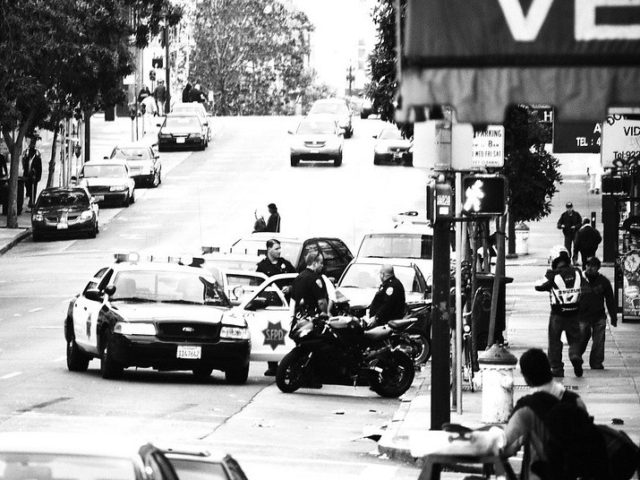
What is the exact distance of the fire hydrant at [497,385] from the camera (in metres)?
17.6

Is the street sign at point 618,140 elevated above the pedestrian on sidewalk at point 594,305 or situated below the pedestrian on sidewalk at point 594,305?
above

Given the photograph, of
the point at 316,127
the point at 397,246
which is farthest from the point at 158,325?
the point at 316,127

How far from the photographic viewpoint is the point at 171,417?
59.6 ft

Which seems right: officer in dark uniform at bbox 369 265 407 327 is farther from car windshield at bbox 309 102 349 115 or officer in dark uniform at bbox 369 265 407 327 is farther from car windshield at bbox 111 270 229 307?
car windshield at bbox 309 102 349 115

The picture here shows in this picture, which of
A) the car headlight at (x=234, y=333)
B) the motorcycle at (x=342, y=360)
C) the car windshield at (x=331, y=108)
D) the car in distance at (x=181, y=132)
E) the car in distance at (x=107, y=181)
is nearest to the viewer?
the motorcycle at (x=342, y=360)

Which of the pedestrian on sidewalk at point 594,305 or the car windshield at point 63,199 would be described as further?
the car windshield at point 63,199

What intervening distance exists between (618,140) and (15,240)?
25.9 metres

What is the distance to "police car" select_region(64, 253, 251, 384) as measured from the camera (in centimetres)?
2127

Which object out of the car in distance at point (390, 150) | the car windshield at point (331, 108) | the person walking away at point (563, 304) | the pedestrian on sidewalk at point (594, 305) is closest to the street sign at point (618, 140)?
the pedestrian on sidewalk at point (594, 305)

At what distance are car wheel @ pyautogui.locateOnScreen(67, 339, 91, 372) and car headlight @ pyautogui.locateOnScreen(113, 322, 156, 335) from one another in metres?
1.72

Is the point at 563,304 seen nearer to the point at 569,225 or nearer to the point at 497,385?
the point at 497,385

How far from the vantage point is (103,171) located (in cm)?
5747

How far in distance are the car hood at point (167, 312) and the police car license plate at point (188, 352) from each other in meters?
0.33

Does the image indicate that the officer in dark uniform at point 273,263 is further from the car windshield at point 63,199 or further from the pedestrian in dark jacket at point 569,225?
the pedestrian in dark jacket at point 569,225
